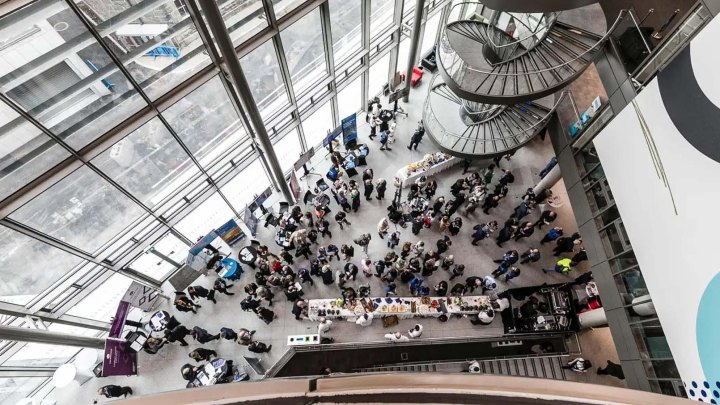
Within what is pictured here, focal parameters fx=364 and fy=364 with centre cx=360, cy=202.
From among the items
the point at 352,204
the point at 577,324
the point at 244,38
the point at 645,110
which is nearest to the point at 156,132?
the point at 244,38

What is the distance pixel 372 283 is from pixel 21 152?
11335 mm

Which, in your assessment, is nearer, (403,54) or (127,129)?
(127,129)

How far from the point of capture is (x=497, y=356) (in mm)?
13555

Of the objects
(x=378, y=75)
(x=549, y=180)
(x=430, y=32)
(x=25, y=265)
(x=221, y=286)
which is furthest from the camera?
(x=430, y=32)

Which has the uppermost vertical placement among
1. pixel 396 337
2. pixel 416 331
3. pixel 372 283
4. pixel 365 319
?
pixel 372 283

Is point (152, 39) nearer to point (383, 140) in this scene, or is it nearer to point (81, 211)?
point (81, 211)

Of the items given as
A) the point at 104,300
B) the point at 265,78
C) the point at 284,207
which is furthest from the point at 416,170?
the point at 104,300

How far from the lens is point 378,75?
1872cm

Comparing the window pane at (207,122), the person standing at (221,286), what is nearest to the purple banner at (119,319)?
the person standing at (221,286)

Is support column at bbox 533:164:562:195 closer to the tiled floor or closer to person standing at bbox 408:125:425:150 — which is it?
the tiled floor

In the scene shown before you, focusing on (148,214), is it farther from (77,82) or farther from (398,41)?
(398,41)

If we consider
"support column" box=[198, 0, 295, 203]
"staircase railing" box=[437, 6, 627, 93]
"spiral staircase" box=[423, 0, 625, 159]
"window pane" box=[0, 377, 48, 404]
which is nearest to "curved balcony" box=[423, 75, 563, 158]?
"spiral staircase" box=[423, 0, 625, 159]

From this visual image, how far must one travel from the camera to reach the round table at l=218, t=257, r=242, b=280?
1409cm

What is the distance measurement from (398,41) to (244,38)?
861 centimetres
